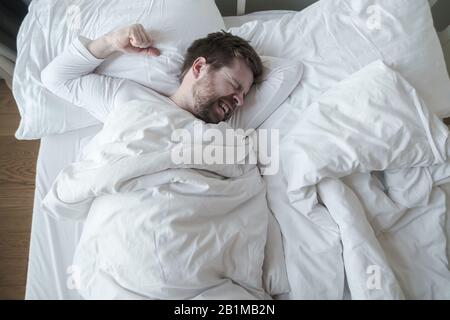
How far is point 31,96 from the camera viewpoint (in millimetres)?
991

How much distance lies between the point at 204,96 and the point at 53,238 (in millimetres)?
603

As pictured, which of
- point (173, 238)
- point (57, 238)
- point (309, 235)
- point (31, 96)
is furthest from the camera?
point (31, 96)

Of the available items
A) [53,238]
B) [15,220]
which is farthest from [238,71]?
[15,220]

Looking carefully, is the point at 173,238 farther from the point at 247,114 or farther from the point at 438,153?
the point at 438,153

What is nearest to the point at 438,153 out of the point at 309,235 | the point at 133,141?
the point at 309,235

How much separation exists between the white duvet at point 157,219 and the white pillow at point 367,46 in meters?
0.44

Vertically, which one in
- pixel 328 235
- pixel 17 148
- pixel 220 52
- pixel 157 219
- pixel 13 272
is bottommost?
pixel 13 272

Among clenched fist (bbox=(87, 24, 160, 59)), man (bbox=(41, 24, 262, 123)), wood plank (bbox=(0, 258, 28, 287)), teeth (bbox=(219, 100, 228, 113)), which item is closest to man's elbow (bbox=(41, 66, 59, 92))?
man (bbox=(41, 24, 262, 123))

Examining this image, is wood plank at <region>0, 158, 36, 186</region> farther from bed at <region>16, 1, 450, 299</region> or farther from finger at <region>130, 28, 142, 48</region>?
finger at <region>130, 28, 142, 48</region>

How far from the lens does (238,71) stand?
2.97ft

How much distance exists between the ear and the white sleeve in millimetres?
230

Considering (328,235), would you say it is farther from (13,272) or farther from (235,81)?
(13,272)

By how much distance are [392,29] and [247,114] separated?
519 millimetres

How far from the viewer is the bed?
714mm
